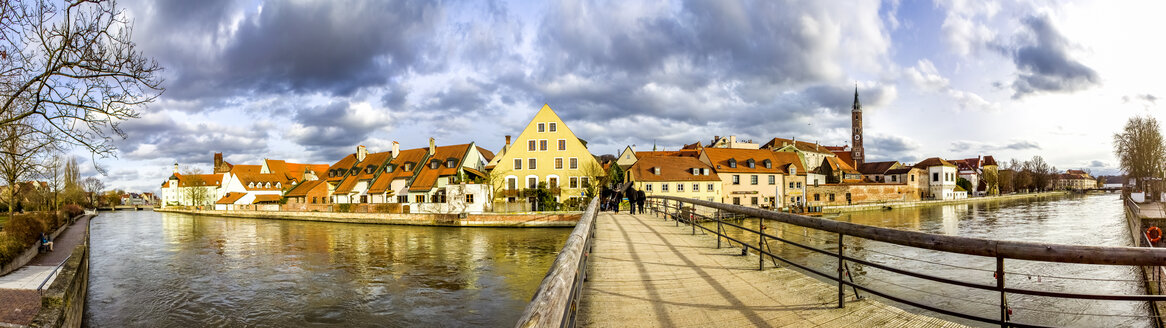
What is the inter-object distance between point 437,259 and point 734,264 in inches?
858

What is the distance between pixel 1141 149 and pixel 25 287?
8272 centimetres

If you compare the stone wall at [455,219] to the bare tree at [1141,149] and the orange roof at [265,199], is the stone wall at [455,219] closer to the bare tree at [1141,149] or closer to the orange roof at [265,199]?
the orange roof at [265,199]

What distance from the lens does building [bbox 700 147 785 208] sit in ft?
180

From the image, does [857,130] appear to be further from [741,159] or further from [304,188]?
[304,188]

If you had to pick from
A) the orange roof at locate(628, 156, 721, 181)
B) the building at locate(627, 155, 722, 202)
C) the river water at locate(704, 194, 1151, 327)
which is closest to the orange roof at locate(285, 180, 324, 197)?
the orange roof at locate(628, 156, 721, 181)

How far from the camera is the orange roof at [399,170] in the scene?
55125 mm

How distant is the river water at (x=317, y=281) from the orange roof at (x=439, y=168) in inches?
573

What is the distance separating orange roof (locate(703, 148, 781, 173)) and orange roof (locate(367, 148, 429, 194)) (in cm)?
3047

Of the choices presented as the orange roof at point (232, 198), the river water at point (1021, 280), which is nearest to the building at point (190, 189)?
the orange roof at point (232, 198)

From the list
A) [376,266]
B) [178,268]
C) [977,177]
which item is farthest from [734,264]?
[977,177]

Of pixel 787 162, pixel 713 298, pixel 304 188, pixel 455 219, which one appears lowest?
pixel 455 219

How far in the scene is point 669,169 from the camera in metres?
52.6

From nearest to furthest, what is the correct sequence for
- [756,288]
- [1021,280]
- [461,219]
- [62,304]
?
1. [756,288]
2. [62,304]
3. [1021,280]
4. [461,219]

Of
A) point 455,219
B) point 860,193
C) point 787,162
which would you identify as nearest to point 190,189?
point 455,219
